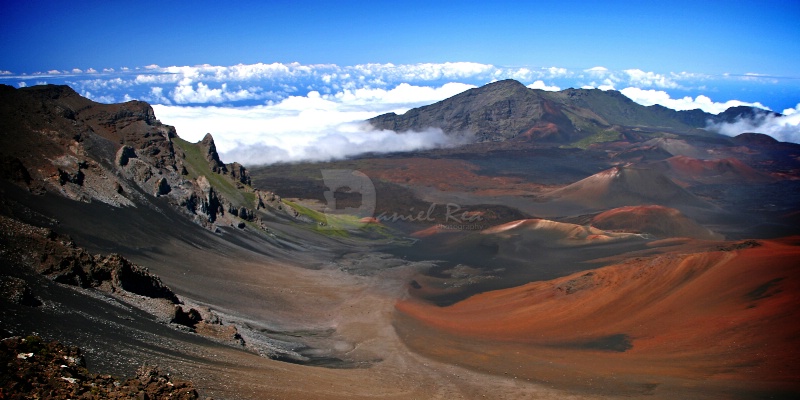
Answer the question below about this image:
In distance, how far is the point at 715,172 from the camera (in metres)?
143

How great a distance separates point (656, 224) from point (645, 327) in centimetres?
4663

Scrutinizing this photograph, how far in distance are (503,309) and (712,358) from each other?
1706 centimetres

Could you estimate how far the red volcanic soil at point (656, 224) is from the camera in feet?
246

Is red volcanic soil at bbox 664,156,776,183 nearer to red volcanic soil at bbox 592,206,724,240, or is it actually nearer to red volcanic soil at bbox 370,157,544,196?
red volcanic soil at bbox 370,157,544,196

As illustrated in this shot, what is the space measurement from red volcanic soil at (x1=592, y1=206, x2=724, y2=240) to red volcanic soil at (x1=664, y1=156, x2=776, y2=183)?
68.4 m

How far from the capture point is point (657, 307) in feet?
123

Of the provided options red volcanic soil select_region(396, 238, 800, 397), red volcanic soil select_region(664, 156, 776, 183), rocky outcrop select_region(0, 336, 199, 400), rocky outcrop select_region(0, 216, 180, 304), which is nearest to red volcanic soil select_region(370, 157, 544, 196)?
red volcanic soil select_region(664, 156, 776, 183)

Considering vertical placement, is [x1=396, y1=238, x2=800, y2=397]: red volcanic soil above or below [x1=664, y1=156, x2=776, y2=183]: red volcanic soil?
below

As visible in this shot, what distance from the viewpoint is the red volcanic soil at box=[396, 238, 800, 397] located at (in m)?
26.8

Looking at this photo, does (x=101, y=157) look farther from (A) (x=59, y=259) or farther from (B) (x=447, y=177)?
(B) (x=447, y=177)

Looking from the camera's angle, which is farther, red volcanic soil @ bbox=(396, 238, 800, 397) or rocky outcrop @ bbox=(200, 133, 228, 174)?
rocky outcrop @ bbox=(200, 133, 228, 174)

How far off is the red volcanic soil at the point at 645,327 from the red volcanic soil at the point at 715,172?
105 meters

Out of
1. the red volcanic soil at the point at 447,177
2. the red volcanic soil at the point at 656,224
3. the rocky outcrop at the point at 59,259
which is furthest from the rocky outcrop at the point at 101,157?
the red volcanic soil at the point at 447,177

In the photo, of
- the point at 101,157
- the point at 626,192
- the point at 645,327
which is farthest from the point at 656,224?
the point at 101,157
